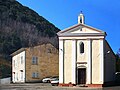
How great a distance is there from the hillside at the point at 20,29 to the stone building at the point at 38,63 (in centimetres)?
4762

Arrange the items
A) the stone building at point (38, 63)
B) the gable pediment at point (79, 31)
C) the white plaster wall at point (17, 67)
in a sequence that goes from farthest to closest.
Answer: the white plaster wall at point (17, 67) < the stone building at point (38, 63) < the gable pediment at point (79, 31)

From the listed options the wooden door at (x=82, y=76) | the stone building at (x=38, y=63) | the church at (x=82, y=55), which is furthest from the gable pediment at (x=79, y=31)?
the stone building at (x=38, y=63)

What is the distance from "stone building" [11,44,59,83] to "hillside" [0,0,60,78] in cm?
4762

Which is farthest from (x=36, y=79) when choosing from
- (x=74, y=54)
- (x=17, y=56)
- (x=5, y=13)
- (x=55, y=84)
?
(x=5, y=13)

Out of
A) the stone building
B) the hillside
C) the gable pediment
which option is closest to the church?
the gable pediment

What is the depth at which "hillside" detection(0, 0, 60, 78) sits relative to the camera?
130m

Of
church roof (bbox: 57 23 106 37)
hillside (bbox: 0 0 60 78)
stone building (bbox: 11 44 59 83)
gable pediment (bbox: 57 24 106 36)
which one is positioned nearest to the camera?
church roof (bbox: 57 23 106 37)

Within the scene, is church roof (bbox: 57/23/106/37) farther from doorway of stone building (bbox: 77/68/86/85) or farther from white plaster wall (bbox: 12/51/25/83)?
white plaster wall (bbox: 12/51/25/83)

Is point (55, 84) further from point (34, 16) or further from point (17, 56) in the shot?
point (34, 16)

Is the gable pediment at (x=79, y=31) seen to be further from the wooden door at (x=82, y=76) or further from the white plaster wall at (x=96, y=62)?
the wooden door at (x=82, y=76)

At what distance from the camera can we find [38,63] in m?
69.0

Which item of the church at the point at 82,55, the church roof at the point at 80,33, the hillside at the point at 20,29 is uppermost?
the hillside at the point at 20,29

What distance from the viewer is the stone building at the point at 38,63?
68.2m

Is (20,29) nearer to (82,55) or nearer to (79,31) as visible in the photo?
(79,31)
